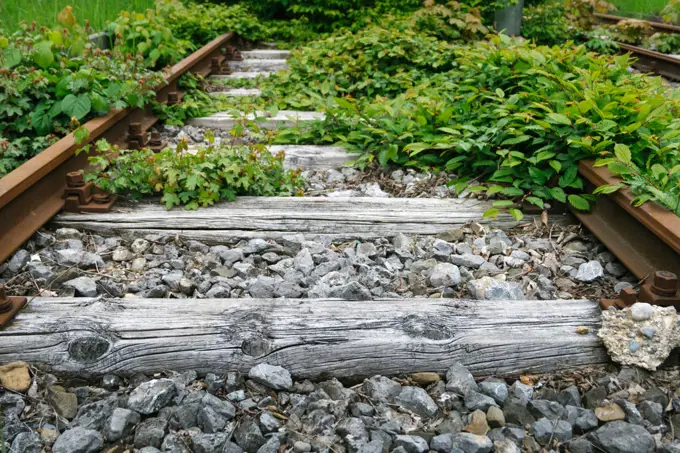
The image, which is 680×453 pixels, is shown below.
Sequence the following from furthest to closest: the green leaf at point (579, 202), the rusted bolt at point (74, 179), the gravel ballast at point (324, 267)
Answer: the rusted bolt at point (74, 179) < the green leaf at point (579, 202) < the gravel ballast at point (324, 267)

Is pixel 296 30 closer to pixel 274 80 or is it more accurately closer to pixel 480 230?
pixel 274 80

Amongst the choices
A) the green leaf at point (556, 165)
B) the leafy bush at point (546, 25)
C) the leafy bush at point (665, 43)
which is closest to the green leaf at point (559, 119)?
the green leaf at point (556, 165)

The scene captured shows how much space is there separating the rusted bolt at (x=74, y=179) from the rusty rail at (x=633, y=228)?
2470 mm

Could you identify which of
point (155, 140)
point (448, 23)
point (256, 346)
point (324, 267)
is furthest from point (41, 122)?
point (448, 23)

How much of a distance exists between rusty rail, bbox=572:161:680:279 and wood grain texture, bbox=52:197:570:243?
0.28 meters

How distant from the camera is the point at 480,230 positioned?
297 centimetres

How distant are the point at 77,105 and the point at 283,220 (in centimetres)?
174

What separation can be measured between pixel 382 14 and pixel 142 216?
7.01 meters

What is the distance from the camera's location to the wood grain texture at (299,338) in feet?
6.28

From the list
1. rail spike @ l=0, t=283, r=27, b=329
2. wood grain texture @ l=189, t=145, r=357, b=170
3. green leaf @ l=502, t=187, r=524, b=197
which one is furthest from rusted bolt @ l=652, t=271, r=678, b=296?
wood grain texture @ l=189, t=145, r=357, b=170

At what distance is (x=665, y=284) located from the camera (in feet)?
6.78

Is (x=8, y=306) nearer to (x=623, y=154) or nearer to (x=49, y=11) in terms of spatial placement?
(x=623, y=154)

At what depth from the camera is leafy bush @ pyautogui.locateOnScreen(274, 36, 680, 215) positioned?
3.12 meters

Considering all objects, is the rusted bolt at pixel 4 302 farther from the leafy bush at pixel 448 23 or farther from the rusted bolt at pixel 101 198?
the leafy bush at pixel 448 23
